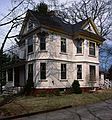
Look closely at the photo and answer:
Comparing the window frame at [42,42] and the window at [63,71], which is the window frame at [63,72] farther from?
the window frame at [42,42]

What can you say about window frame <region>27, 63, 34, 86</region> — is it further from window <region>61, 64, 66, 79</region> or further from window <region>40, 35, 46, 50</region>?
window <region>61, 64, 66, 79</region>

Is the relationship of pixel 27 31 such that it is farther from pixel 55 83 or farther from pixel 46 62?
pixel 55 83

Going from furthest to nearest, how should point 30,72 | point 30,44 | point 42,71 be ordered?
point 30,44
point 30,72
point 42,71

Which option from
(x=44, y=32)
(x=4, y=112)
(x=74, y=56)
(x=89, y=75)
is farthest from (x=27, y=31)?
(x=4, y=112)

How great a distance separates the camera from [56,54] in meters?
30.4

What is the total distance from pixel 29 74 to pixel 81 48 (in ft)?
23.2

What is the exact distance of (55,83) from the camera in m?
30.0

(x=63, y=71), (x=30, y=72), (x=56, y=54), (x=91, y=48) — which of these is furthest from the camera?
(x=91, y=48)

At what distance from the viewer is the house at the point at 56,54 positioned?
2936cm

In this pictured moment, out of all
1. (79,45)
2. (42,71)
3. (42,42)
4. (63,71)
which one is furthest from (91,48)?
(42,71)

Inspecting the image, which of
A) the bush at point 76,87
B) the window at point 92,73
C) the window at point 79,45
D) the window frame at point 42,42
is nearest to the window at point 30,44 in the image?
the window frame at point 42,42

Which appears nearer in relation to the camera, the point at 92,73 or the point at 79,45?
the point at 79,45

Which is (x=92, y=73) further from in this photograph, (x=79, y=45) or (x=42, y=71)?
(x=42, y=71)

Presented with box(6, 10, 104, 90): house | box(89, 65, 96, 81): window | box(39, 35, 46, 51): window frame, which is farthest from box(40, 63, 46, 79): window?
box(89, 65, 96, 81): window
